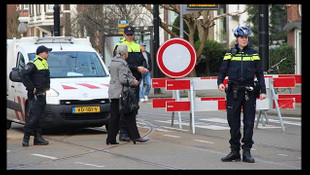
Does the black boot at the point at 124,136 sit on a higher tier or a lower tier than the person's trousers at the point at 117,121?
lower

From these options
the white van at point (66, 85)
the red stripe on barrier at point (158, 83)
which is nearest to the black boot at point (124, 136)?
the white van at point (66, 85)

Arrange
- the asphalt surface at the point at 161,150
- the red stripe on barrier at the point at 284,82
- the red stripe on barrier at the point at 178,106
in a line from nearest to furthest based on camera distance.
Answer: the asphalt surface at the point at 161,150 → the red stripe on barrier at the point at 178,106 → the red stripe on barrier at the point at 284,82

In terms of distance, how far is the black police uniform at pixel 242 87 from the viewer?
9453 mm

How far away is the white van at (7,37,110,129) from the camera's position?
12.9 meters

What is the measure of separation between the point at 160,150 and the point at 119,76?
60.1 inches

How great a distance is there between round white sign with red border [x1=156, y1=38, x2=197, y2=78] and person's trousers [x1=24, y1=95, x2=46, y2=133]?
2869 mm

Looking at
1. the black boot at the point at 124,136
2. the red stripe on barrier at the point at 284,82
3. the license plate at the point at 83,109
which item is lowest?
the black boot at the point at 124,136

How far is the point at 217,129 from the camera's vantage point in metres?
14.1

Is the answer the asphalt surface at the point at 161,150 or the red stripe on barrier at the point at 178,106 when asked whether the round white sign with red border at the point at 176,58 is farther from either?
the asphalt surface at the point at 161,150

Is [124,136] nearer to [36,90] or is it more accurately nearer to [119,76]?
[119,76]

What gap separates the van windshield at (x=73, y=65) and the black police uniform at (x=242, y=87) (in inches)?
203

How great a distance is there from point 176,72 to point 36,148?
3.62 meters

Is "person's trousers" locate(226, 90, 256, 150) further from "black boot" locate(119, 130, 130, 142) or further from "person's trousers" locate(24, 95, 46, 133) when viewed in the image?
"person's trousers" locate(24, 95, 46, 133)
